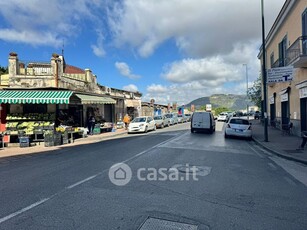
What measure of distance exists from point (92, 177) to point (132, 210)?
9.41 ft

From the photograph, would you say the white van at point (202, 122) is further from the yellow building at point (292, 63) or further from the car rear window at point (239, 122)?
the yellow building at point (292, 63)

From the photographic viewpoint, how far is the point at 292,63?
16.5m

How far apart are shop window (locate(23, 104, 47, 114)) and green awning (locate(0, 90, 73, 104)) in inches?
64.2

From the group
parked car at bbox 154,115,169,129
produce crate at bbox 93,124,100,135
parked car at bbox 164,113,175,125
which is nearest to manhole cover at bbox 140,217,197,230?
produce crate at bbox 93,124,100,135

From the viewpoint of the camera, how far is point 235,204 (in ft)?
17.4

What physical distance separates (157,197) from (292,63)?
14507mm

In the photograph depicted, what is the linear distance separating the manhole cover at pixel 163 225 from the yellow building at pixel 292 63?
13485mm

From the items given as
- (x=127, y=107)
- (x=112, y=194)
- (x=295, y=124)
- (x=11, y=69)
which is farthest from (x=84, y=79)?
(x=112, y=194)

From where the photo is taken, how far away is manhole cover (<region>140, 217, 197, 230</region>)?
13.8 feet

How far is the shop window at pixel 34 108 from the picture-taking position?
20.6 meters

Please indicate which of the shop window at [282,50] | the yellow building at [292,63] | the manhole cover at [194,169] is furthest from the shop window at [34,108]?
the shop window at [282,50]

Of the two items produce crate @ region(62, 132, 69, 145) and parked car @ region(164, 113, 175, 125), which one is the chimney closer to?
produce crate @ region(62, 132, 69, 145)

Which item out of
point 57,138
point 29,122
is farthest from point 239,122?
point 29,122

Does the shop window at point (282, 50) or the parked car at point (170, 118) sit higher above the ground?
the shop window at point (282, 50)
